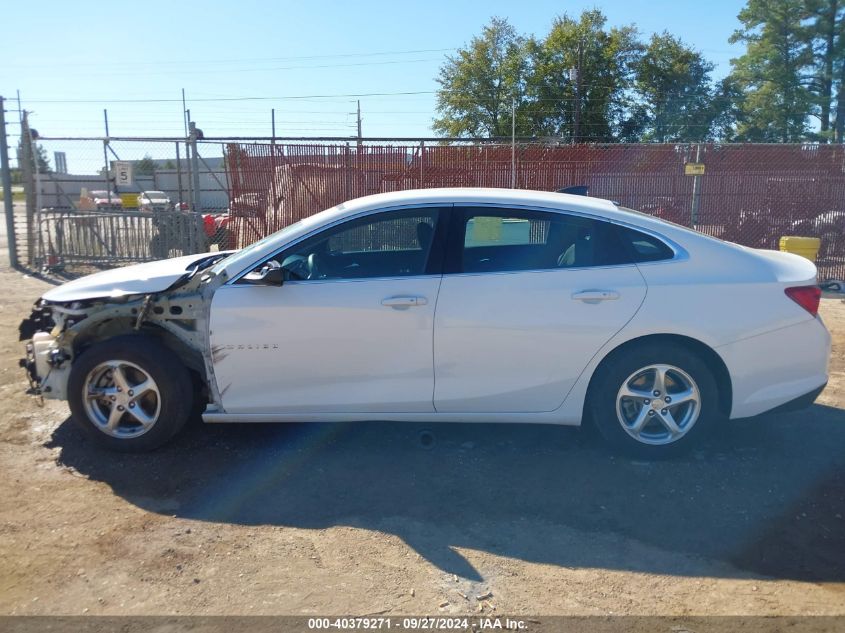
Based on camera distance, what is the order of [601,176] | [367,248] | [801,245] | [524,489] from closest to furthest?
[524,489] < [367,248] < [801,245] < [601,176]

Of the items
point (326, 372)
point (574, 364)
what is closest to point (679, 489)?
point (574, 364)

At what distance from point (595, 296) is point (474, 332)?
2.42 feet

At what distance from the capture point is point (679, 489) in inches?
168

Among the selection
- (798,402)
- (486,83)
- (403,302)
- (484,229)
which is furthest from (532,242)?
(486,83)

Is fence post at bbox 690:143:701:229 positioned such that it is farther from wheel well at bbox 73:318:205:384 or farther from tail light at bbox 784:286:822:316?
wheel well at bbox 73:318:205:384

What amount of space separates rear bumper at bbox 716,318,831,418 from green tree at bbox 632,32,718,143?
Answer: 34460 mm

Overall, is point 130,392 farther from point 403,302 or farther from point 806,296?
point 806,296

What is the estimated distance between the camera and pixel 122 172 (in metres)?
13.4

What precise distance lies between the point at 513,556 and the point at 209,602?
139 centimetres

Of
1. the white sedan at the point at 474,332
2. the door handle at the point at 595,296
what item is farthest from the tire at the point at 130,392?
the door handle at the point at 595,296

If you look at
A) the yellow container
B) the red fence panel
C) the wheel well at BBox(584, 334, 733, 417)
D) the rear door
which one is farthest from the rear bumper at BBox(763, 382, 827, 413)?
the red fence panel

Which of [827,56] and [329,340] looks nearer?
[329,340]

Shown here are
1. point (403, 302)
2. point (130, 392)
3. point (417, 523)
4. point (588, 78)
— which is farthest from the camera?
point (588, 78)

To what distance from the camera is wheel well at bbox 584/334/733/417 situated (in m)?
4.49
